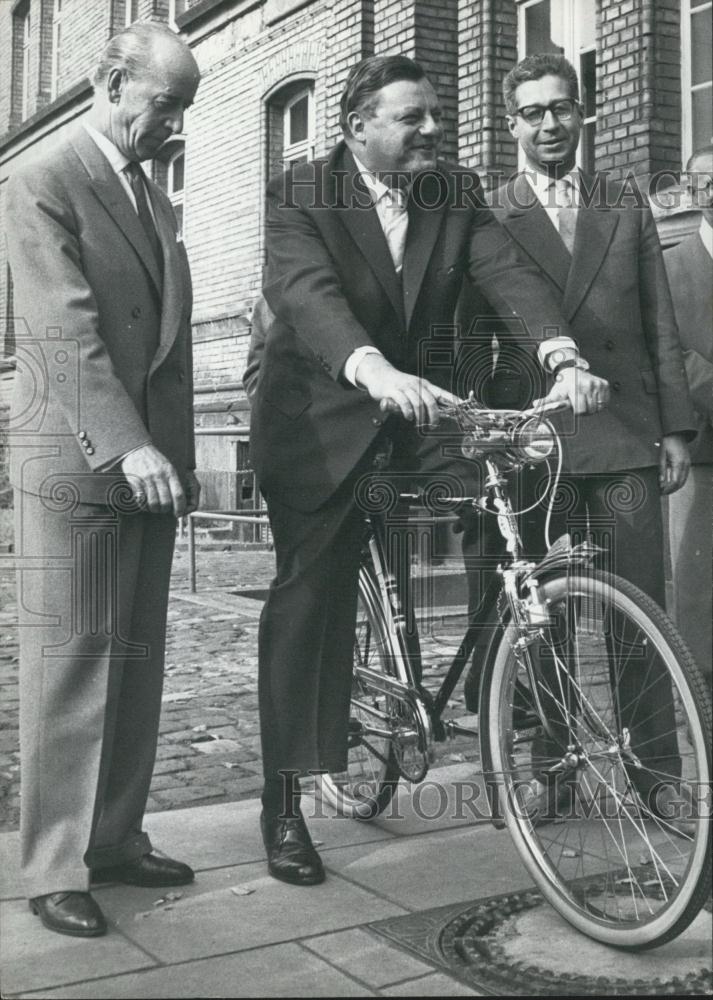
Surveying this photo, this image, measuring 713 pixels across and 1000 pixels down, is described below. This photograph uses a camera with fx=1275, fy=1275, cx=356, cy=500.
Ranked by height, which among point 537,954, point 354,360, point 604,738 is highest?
point 354,360

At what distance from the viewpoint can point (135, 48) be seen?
314 cm

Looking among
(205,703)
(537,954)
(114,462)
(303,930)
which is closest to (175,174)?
(205,703)

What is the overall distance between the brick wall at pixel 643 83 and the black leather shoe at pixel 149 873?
5783 millimetres

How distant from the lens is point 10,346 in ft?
11.3

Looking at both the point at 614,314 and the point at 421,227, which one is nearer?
the point at 421,227

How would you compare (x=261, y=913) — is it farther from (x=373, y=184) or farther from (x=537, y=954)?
(x=373, y=184)

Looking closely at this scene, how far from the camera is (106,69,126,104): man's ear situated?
125 inches

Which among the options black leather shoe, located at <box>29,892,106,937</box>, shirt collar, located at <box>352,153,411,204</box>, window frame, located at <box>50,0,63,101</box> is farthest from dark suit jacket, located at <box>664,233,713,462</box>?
black leather shoe, located at <box>29,892,106,937</box>

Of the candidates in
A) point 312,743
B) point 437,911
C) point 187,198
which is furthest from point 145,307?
point 187,198

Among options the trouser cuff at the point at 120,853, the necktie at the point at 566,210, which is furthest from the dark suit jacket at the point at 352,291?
the trouser cuff at the point at 120,853

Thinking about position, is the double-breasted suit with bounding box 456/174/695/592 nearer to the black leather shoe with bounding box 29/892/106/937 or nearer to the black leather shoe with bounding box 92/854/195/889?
the black leather shoe with bounding box 92/854/195/889

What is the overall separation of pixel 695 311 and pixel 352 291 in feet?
5.15

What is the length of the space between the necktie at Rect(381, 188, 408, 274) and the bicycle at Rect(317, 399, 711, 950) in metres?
0.70

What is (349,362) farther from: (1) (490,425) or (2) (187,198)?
(2) (187,198)
